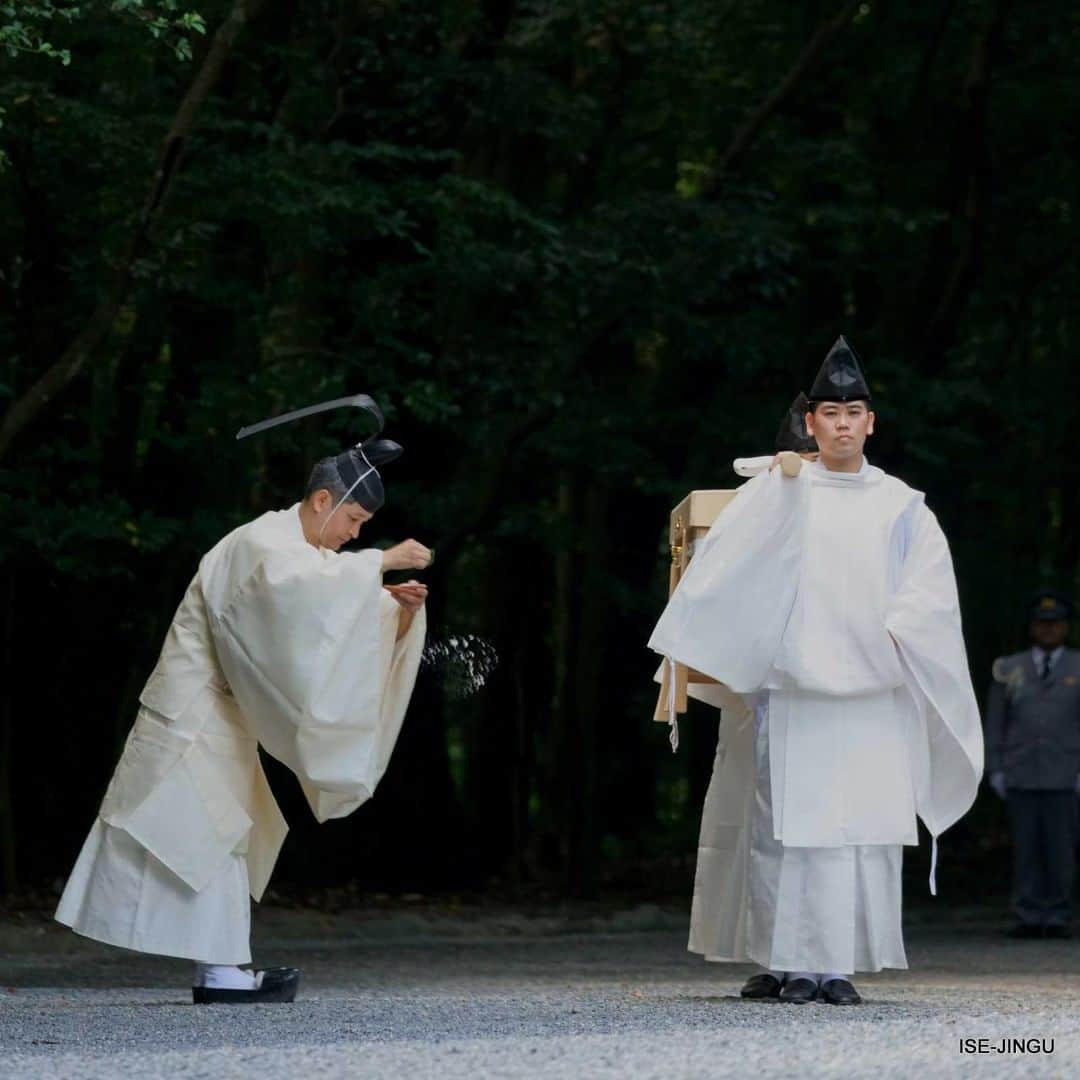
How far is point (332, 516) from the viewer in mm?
8086

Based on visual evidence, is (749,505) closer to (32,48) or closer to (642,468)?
(32,48)

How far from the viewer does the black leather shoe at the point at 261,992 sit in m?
7.82

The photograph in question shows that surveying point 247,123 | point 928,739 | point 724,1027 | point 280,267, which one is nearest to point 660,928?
point 280,267

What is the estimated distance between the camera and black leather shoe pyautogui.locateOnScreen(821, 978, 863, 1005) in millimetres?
7391

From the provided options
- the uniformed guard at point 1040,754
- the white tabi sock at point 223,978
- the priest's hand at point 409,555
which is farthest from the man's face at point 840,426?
the uniformed guard at point 1040,754

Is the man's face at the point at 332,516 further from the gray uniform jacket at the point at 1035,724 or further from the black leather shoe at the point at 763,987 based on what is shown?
the gray uniform jacket at the point at 1035,724

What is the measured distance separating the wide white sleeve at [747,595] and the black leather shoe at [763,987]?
3.53 feet

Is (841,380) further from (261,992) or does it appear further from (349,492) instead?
(261,992)

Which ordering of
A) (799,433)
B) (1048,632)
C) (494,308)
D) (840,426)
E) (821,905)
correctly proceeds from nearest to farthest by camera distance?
1. (821,905)
2. (840,426)
3. (799,433)
4. (494,308)
5. (1048,632)

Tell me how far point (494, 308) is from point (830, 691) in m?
7.52

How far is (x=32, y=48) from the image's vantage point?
9.05 metres

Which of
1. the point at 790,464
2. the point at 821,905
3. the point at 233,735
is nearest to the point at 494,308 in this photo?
the point at 233,735

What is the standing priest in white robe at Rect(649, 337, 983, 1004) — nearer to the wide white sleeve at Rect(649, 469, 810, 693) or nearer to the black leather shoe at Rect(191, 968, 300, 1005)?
the wide white sleeve at Rect(649, 469, 810, 693)

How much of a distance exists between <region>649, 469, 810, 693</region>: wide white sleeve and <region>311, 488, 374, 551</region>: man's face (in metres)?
1.28
